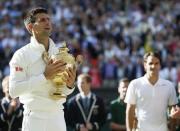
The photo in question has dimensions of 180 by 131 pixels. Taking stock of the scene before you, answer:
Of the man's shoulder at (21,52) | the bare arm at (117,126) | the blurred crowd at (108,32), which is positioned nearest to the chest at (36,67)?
the man's shoulder at (21,52)

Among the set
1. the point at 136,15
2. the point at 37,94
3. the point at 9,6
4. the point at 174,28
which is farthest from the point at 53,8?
the point at 37,94

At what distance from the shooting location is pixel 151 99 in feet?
24.2

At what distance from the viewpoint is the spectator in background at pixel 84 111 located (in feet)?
31.5

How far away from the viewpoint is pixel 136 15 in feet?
67.1

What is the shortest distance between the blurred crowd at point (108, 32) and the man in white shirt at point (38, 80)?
9121 mm

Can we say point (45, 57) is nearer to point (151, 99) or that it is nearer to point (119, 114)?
point (151, 99)

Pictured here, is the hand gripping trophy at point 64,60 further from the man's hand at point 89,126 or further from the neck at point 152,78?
the man's hand at point 89,126

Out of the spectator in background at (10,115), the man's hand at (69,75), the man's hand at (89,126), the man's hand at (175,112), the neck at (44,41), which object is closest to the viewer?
the man's hand at (69,75)

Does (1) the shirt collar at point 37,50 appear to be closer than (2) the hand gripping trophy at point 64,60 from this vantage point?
No

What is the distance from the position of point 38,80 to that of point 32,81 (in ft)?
0.18

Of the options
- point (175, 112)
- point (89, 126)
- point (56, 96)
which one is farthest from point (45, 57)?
point (89, 126)

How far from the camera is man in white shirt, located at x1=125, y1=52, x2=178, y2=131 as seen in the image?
7.32m

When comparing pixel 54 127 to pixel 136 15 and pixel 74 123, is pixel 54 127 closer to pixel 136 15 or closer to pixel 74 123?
pixel 74 123

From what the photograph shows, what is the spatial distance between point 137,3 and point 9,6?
14.8 feet
